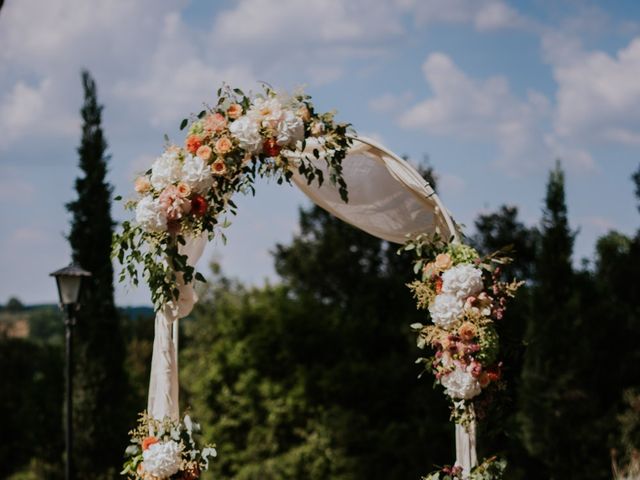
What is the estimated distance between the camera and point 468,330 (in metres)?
4.52

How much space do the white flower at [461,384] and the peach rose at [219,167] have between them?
1511 millimetres

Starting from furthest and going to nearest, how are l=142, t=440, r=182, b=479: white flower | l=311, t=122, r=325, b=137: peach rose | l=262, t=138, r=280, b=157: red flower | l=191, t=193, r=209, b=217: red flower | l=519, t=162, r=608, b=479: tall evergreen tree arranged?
l=519, t=162, r=608, b=479: tall evergreen tree
l=311, t=122, r=325, b=137: peach rose
l=262, t=138, r=280, b=157: red flower
l=191, t=193, r=209, b=217: red flower
l=142, t=440, r=182, b=479: white flower

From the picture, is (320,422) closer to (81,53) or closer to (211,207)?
(81,53)

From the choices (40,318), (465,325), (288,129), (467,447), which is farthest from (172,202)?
(40,318)

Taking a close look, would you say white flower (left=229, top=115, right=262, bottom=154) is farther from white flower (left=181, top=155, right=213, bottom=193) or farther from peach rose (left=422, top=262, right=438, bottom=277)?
peach rose (left=422, top=262, right=438, bottom=277)

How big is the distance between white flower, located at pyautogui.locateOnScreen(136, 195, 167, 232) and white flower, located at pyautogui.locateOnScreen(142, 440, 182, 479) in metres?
1.01

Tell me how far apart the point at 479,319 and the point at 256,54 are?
8.76 ft

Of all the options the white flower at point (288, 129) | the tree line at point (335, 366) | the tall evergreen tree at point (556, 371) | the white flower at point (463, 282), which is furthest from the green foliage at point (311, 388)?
the white flower at point (288, 129)

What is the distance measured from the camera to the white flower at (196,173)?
4.29 metres

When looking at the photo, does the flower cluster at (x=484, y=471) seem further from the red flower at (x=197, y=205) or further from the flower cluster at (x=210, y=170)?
the red flower at (x=197, y=205)

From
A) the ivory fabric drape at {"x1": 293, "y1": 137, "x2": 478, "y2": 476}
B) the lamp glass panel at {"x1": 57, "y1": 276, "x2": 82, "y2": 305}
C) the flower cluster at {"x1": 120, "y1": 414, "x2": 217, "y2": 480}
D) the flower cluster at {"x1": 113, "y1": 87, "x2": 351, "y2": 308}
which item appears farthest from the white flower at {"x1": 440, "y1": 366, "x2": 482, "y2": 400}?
the lamp glass panel at {"x1": 57, "y1": 276, "x2": 82, "y2": 305}

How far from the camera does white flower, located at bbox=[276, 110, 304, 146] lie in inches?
173

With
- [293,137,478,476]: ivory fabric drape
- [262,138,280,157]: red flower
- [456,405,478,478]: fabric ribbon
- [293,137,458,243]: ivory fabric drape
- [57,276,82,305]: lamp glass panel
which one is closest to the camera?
[262,138,280,157]: red flower

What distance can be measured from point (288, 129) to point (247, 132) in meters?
0.20
